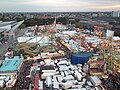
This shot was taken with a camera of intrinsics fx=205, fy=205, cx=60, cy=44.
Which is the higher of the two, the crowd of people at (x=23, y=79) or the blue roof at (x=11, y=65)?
the blue roof at (x=11, y=65)

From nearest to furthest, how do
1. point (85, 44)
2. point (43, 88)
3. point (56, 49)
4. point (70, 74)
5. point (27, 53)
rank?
point (43, 88), point (70, 74), point (27, 53), point (56, 49), point (85, 44)

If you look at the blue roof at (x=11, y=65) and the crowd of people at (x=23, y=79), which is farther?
the blue roof at (x=11, y=65)

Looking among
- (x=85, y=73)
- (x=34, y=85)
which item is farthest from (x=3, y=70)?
(x=85, y=73)

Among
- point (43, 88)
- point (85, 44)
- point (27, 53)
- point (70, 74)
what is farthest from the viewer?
point (85, 44)

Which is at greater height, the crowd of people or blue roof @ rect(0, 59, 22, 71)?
blue roof @ rect(0, 59, 22, 71)

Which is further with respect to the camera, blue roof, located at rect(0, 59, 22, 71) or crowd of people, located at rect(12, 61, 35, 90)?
blue roof, located at rect(0, 59, 22, 71)

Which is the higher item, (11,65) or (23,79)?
(11,65)

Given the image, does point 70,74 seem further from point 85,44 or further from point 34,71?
point 85,44

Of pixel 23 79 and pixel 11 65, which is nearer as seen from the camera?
pixel 23 79

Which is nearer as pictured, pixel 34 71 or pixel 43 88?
pixel 43 88

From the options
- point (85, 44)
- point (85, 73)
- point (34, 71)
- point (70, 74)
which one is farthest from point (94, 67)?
point (85, 44)
